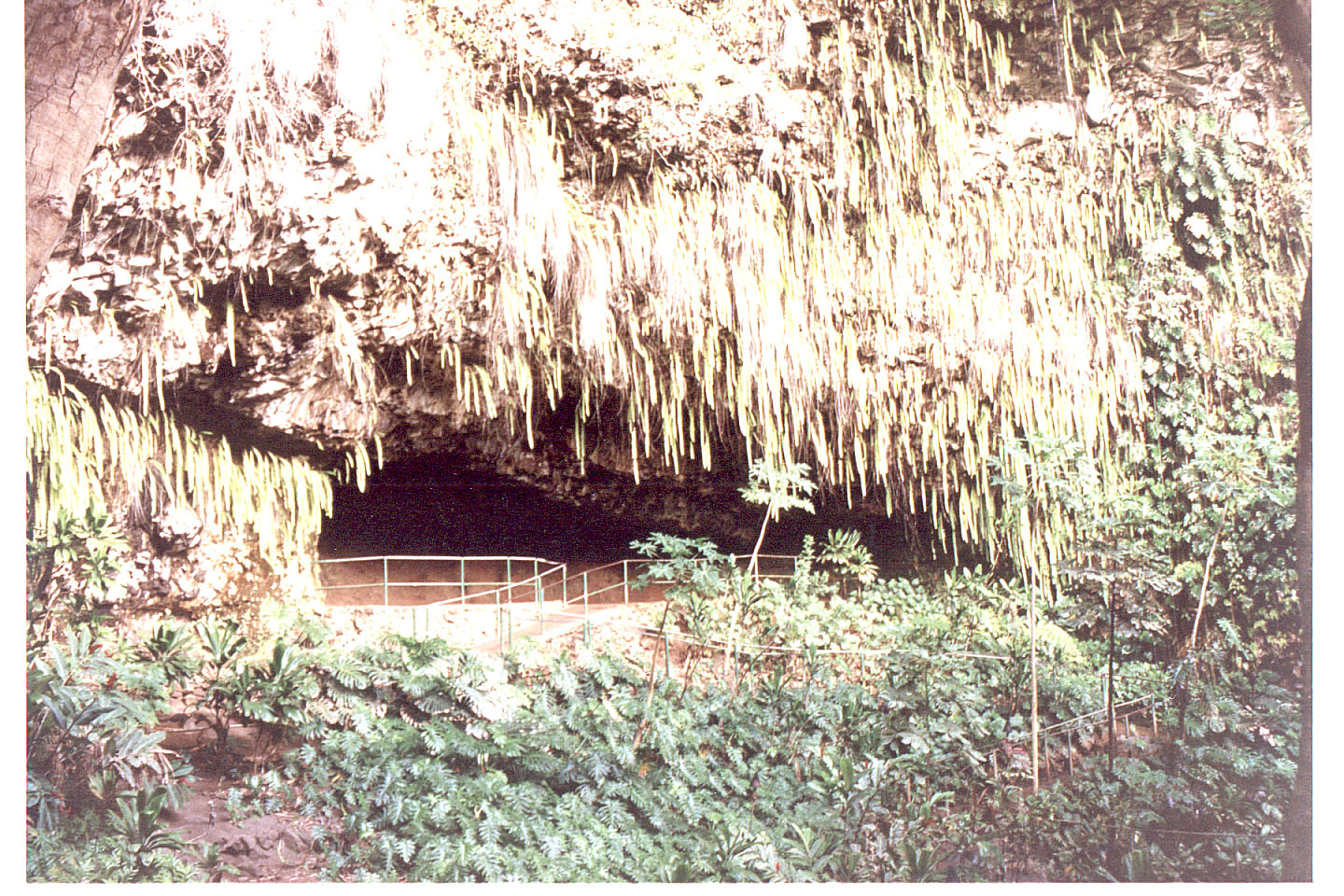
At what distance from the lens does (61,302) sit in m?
2.53

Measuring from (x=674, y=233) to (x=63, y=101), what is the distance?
77.3 inches

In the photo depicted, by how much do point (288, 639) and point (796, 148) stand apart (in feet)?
8.93

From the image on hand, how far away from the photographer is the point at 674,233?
2.89m

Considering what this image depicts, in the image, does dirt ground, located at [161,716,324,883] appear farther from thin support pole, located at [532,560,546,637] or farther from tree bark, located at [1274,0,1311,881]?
tree bark, located at [1274,0,1311,881]

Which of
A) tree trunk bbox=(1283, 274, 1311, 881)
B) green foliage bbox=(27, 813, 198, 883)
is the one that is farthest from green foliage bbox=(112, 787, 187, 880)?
tree trunk bbox=(1283, 274, 1311, 881)

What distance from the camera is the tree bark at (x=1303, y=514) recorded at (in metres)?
2.61

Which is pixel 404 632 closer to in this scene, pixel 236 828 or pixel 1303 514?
pixel 236 828

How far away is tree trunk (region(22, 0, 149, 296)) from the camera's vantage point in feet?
6.87

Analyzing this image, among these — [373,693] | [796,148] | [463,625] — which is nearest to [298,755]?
[373,693]

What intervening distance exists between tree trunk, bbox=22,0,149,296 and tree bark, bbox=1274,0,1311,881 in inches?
161

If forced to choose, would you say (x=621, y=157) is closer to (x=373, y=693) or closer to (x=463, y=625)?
(x=463, y=625)

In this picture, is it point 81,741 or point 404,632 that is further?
point 404,632

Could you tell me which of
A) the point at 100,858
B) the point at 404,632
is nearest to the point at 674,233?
the point at 404,632

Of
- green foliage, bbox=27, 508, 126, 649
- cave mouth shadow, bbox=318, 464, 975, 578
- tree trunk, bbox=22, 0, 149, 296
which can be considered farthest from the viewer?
cave mouth shadow, bbox=318, 464, 975, 578
